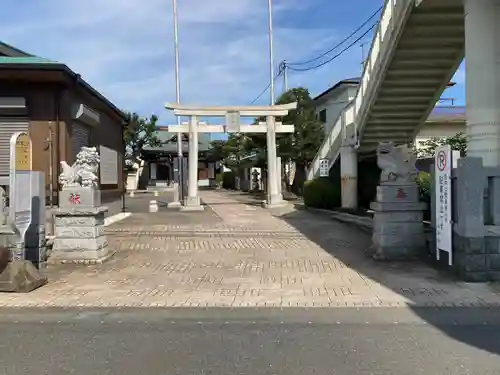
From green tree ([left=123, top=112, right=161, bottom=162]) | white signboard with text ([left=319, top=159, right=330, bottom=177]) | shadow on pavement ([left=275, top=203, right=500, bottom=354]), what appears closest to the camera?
shadow on pavement ([left=275, top=203, right=500, bottom=354])

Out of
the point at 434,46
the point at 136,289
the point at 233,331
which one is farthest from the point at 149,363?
the point at 434,46

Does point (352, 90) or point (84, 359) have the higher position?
point (352, 90)

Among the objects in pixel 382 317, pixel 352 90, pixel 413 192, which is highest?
pixel 352 90

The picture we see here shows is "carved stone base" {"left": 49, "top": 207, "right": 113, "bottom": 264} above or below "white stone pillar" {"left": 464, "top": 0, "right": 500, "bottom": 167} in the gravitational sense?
below

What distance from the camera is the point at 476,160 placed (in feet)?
27.6

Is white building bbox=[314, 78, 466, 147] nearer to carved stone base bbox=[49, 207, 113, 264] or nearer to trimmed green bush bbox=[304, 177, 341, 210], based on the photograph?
trimmed green bush bbox=[304, 177, 341, 210]

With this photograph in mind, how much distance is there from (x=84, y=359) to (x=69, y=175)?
20.6 ft

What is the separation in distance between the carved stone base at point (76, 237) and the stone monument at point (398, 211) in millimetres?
5448

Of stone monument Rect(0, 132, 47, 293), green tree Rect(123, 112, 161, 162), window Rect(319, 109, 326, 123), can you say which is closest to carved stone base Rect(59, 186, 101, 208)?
stone monument Rect(0, 132, 47, 293)

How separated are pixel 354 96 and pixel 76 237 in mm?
13036

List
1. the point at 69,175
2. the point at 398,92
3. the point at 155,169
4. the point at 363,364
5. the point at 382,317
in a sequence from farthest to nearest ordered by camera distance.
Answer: the point at 155,169, the point at 398,92, the point at 69,175, the point at 382,317, the point at 363,364

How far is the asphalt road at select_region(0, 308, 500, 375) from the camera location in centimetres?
472

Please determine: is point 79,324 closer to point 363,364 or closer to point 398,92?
point 363,364

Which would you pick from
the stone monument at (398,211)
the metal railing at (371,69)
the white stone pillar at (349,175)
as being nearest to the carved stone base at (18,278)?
the stone monument at (398,211)
